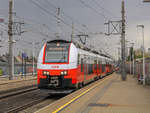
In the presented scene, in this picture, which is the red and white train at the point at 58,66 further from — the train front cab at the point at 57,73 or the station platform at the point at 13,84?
the station platform at the point at 13,84

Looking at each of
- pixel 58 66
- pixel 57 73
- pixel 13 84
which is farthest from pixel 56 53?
pixel 13 84

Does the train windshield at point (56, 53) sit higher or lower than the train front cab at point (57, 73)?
higher

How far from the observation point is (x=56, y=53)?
47.9 feet

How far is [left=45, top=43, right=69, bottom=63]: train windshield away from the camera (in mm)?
14297

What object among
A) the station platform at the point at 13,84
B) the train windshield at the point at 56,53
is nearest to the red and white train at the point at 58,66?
the train windshield at the point at 56,53

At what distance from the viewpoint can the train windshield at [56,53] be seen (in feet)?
46.9

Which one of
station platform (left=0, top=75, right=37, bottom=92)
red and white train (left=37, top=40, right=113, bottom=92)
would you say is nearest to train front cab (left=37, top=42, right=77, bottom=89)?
red and white train (left=37, top=40, right=113, bottom=92)

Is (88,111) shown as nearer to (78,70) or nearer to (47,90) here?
(47,90)

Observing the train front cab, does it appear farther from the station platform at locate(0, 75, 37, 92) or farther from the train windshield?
the station platform at locate(0, 75, 37, 92)

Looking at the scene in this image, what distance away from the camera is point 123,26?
2750cm

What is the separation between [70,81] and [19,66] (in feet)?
95.6

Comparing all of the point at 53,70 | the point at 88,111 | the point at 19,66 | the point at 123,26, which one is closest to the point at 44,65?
the point at 53,70

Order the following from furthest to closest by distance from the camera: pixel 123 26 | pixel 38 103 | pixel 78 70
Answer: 1. pixel 123 26
2. pixel 78 70
3. pixel 38 103

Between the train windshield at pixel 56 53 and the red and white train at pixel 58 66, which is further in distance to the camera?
the train windshield at pixel 56 53
